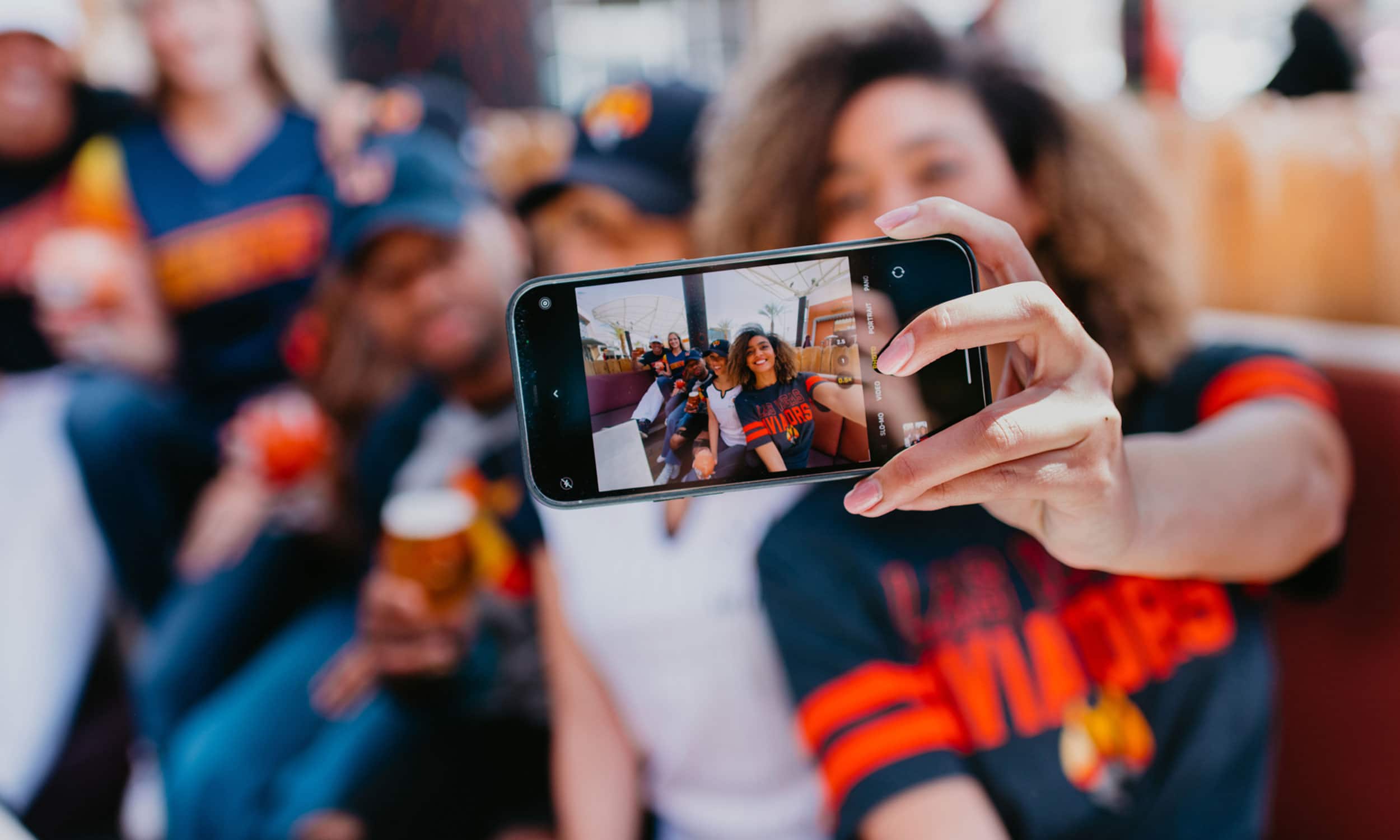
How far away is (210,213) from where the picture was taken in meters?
1.02

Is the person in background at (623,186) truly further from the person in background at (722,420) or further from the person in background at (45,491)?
the person in background at (45,491)

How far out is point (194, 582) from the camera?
1071mm

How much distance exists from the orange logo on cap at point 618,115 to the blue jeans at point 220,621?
596 millimetres

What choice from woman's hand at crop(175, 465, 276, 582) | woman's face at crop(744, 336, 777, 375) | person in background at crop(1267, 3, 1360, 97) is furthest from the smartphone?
person in background at crop(1267, 3, 1360, 97)

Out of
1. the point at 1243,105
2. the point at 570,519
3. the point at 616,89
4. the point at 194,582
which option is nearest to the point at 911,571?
the point at 570,519

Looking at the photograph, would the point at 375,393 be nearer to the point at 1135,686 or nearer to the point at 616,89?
the point at 616,89

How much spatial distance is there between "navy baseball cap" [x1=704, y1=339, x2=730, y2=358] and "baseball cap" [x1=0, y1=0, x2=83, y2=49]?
3.47ft

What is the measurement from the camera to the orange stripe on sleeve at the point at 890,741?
1.71 feet

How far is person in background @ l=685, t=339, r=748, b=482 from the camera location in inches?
13.5

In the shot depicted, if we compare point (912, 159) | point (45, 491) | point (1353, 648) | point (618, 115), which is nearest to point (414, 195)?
point (618, 115)

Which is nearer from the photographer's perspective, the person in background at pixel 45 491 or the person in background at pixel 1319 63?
the person in background at pixel 45 491

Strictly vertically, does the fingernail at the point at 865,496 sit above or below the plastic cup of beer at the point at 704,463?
below

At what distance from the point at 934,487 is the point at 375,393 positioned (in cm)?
81

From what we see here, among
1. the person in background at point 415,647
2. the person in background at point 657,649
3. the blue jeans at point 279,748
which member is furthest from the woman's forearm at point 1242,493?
the blue jeans at point 279,748
